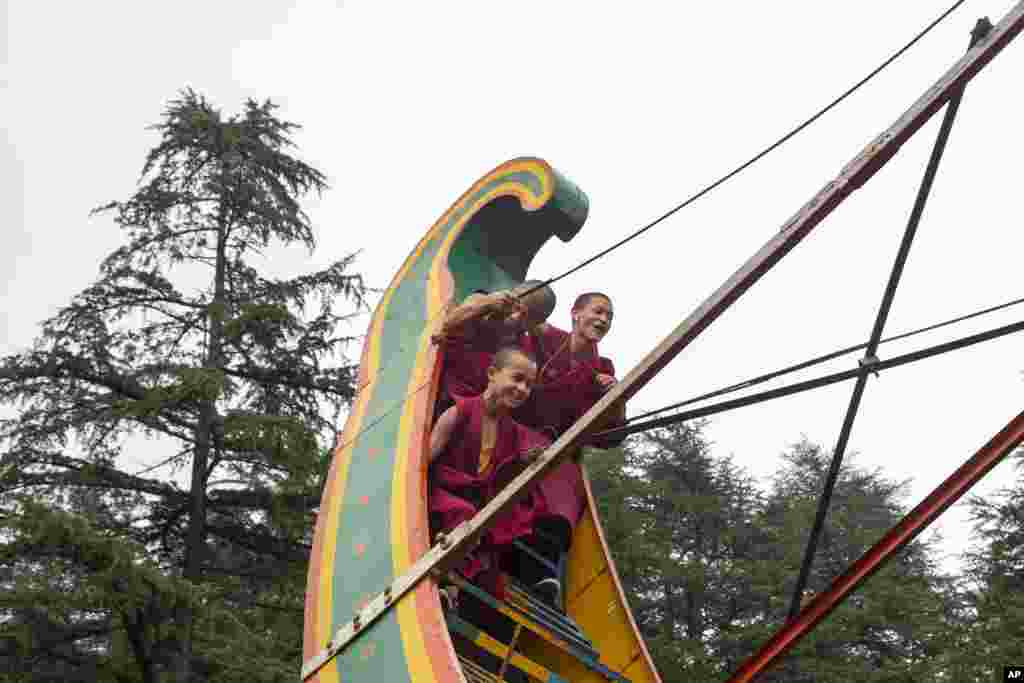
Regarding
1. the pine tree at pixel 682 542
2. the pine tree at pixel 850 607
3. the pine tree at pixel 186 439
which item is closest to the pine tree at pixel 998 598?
the pine tree at pixel 850 607

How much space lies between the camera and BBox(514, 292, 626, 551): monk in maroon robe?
5320 mm

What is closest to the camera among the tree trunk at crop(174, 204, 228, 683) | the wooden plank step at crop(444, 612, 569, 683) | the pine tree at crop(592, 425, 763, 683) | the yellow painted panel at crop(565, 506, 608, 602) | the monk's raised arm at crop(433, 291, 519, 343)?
the wooden plank step at crop(444, 612, 569, 683)

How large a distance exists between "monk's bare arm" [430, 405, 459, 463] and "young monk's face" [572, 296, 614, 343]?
3.20 ft

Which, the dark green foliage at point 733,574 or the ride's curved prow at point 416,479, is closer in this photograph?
the ride's curved prow at point 416,479

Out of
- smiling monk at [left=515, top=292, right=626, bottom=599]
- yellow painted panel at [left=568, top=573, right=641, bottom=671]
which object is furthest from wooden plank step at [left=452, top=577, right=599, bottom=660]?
smiling monk at [left=515, top=292, right=626, bottom=599]

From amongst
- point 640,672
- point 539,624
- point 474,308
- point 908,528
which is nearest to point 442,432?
point 474,308

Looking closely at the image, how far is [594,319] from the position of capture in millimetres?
5340

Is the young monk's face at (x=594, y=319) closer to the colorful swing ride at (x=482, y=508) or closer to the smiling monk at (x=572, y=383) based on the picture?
the smiling monk at (x=572, y=383)

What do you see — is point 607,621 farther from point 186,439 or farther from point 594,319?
point 186,439

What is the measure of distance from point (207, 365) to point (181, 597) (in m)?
2.95

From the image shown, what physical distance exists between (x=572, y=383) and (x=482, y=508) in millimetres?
1138

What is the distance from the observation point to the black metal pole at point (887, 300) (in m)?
3.06

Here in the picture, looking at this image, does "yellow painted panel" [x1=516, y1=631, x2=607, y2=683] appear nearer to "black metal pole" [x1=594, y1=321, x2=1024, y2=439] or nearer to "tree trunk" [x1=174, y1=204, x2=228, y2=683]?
"black metal pole" [x1=594, y1=321, x2=1024, y2=439]

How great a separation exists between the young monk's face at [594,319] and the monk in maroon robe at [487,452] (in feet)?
2.50
